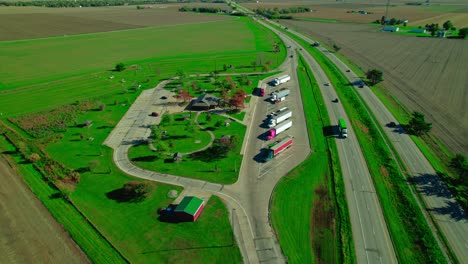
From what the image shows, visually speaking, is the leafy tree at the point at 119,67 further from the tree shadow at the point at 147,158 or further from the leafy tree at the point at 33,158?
the tree shadow at the point at 147,158

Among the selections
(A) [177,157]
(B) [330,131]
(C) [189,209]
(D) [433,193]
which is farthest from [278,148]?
(D) [433,193]

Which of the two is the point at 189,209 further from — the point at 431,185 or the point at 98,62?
the point at 98,62

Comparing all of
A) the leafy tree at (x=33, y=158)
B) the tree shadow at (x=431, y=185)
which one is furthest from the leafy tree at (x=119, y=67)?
the tree shadow at (x=431, y=185)

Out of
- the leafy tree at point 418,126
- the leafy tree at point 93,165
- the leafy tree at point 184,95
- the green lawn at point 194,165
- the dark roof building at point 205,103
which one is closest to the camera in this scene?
the green lawn at point 194,165

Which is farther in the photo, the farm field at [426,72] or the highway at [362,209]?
the farm field at [426,72]

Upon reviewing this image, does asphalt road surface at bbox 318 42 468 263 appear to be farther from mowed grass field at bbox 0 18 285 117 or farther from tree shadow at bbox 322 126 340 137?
mowed grass field at bbox 0 18 285 117

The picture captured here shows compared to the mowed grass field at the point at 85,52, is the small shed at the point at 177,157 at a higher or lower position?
lower
